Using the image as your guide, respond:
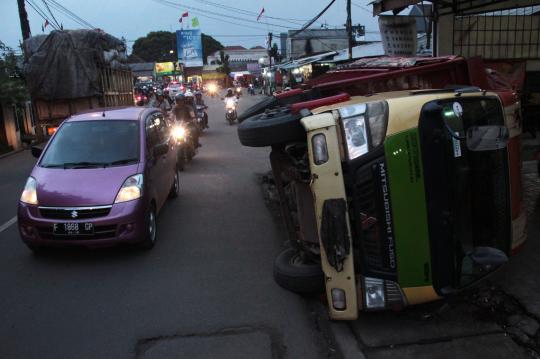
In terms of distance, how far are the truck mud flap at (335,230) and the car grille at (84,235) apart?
300 cm

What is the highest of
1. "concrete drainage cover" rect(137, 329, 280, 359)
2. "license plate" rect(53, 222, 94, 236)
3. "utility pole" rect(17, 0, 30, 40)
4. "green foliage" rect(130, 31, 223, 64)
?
"green foliage" rect(130, 31, 223, 64)

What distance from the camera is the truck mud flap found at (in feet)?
12.3

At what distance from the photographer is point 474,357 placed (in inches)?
143

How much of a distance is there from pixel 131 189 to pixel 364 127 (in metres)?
3.35

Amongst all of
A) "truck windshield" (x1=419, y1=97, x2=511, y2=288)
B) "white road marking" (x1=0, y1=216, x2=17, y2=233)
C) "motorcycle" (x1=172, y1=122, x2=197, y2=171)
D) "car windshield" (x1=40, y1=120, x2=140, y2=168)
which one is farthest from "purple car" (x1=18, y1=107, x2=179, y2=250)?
"motorcycle" (x1=172, y1=122, x2=197, y2=171)

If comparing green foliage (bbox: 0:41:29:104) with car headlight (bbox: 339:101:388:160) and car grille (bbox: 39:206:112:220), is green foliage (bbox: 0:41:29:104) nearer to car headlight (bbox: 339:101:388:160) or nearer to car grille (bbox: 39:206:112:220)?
car grille (bbox: 39:206:112:220)

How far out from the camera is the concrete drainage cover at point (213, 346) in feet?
12.7

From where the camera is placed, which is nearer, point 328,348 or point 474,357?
point 474,357

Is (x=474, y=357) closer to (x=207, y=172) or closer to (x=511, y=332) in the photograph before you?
(x=511, y=332)

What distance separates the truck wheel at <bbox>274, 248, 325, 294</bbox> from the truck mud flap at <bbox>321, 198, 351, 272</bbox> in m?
0.72

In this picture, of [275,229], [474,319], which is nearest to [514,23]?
[275,229]

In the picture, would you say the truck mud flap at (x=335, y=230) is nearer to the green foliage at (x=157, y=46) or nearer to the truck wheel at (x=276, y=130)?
the truck wheel at (x=276, y=130)

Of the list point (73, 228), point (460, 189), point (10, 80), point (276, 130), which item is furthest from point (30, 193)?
point (10, 80)

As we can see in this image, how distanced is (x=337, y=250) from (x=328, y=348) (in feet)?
2.64
